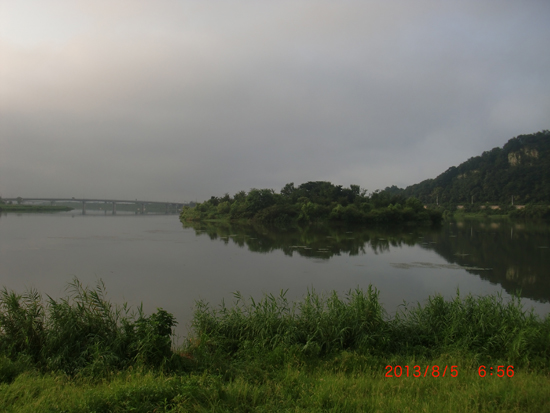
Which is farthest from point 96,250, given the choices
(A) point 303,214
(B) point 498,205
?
(B) point 498,205

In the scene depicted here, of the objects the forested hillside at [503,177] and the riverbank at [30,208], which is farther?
the riverbank at [30,208]

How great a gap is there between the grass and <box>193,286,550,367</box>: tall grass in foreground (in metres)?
0.02

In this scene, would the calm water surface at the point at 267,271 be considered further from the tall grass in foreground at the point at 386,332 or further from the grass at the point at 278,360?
the grass at the point at 278,360

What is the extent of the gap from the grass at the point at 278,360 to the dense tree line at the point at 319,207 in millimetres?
31071

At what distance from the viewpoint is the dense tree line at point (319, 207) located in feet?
119

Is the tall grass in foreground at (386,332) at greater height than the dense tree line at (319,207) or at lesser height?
lesser

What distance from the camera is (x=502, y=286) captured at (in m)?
9.28

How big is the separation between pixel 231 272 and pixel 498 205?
57845 mm
